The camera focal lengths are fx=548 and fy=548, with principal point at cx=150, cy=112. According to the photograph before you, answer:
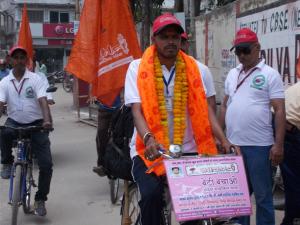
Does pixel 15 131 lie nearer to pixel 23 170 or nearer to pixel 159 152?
pixel 23 170

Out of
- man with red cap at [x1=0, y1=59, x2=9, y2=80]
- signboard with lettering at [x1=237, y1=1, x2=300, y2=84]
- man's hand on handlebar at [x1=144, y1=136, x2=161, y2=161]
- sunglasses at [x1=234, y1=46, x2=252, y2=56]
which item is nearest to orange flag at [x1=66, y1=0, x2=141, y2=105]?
signboard with lettering at [x1=237, y1=1, x2=300, y2=84]

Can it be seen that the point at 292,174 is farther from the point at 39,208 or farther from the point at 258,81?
the point at 39,208

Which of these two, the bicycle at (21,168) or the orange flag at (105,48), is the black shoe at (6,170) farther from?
the orange flag at (105,48)

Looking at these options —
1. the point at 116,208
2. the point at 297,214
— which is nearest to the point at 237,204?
the point at 297,214

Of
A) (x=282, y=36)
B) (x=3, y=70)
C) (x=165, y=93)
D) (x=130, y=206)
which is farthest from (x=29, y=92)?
(x=3, y=70)

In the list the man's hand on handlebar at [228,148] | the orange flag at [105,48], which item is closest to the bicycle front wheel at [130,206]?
the man's hand on handlebar at [228,148]

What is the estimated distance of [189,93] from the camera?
3.62 m

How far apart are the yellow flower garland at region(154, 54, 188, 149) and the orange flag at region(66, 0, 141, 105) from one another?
2.71 metres

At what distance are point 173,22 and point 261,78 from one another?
1.21 meters

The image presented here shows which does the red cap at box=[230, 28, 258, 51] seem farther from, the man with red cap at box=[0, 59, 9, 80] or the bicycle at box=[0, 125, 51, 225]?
the man with red cap at box=[0, 59, 9, 80]

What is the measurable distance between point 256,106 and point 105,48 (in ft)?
8.33

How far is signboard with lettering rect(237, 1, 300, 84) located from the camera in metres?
5.87

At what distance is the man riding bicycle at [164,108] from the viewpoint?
11.1ft

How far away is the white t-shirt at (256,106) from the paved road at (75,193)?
4.51 feet
